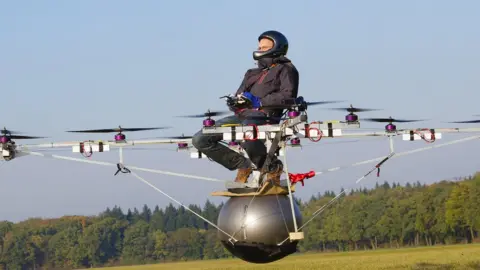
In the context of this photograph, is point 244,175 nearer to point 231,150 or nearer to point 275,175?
point 231,150

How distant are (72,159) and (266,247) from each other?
238 inches

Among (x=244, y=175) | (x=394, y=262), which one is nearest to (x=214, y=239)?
(x=394, y=262)

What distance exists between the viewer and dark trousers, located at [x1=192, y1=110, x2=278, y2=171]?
20.7m

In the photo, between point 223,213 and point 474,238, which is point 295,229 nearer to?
point 223,213

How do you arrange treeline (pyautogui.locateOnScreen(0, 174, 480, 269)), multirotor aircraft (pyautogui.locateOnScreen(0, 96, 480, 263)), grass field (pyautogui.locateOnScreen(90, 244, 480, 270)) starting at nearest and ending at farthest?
multirotor aircraft (pyautogui.locateOnScreen(0, 96, 480, 263)) → grass field (pyautogui.locateOnScreen(90, 244, 480, 270)) → treeline (pyautogui.locateOnScreen(0, 174, 480, 269))

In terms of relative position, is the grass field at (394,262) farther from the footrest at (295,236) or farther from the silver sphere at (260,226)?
the footrest at (295,236)

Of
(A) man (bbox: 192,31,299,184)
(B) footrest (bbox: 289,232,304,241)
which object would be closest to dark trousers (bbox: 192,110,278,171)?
(A) man (bbox: 192,31,299,184)

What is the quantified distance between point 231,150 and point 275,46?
2826mm

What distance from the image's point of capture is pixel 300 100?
2034cm

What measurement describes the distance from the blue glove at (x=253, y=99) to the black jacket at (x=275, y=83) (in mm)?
110

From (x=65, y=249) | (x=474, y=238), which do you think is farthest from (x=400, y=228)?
(x=65, y=249)

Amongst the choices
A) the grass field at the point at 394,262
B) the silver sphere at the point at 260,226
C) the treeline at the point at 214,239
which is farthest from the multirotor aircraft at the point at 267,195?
the treeline at the point at 214,239

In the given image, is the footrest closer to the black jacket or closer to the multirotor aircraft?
the multirotor aircraft

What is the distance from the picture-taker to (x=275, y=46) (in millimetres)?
21500
